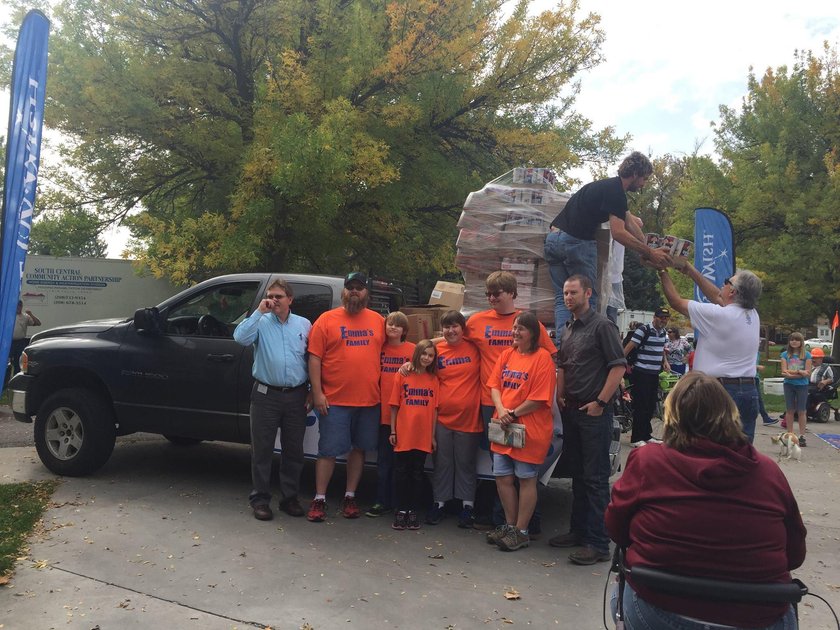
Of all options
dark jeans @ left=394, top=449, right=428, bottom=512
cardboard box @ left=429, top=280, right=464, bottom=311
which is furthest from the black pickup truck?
dark jeans @ left=394, top=449, right=428, bottom=512

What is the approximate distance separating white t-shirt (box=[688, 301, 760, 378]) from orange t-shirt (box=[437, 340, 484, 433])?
5.63 ft

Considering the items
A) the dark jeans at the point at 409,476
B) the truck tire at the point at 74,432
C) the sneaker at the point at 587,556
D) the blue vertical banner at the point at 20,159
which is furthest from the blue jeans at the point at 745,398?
the truck tire at the point at 74,432

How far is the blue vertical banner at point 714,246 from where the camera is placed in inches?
412

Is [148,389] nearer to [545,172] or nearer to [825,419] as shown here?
[545,172]

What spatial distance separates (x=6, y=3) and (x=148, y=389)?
472 inches

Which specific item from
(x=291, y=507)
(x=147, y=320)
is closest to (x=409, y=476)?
(x=291, y=507)

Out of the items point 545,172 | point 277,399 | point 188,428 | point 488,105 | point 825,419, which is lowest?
point 825,419

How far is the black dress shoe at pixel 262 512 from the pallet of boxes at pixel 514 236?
245cm

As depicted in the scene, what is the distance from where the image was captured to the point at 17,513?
5434 millimetres

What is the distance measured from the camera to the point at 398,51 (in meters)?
12.2

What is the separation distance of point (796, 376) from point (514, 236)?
7.24 m

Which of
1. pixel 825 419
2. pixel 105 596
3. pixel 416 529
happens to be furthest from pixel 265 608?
pixel 825 419

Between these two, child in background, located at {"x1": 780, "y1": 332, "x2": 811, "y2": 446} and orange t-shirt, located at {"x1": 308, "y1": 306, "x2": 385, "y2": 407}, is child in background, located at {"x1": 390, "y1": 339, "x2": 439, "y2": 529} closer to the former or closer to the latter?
orange t-shirt, located at {"x1": 308, "y1": 306, "x2": 385, "y2": 407}

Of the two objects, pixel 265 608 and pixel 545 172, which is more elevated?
pixel 545 172
